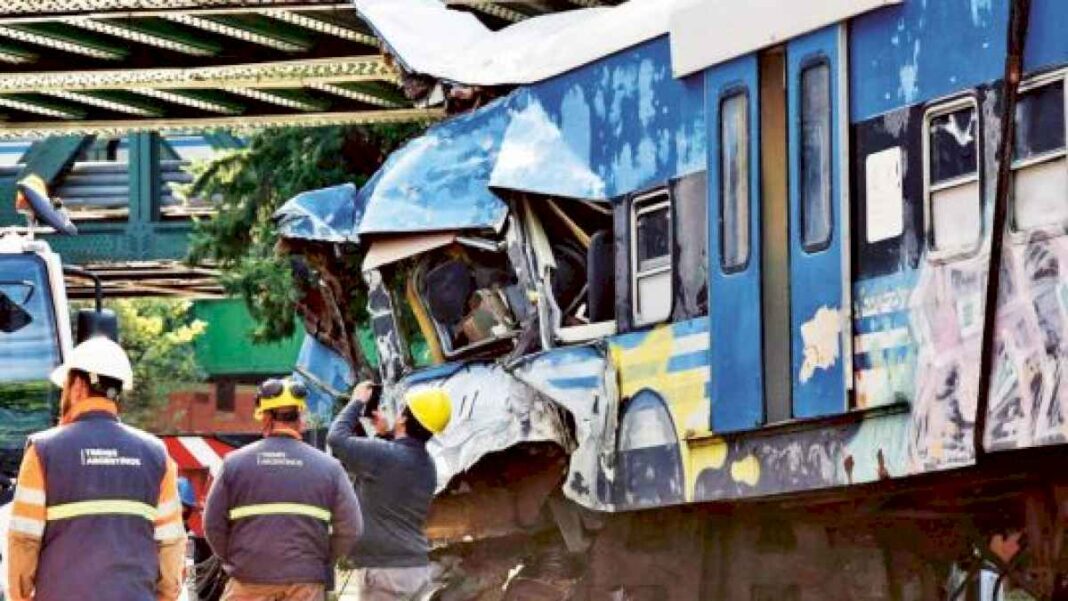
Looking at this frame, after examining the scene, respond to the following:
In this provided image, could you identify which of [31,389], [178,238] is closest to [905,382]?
[31,389]

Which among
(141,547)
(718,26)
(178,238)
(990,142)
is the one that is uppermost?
(178,238)

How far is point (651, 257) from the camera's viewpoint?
58.1 feet

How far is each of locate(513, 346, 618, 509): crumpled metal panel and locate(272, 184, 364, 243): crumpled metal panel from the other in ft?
9.24

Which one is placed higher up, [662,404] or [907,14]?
[907,14]

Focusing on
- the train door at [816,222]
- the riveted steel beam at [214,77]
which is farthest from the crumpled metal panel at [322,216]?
the train door at [816,222]

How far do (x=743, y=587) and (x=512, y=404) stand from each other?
1649 mm

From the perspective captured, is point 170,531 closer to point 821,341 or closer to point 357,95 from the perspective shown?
point 821,341

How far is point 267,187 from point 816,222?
55.5 feet

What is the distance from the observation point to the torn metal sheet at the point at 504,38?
18078mm

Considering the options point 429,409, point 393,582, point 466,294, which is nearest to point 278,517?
point 393,582

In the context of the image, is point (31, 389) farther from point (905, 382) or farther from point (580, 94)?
point (905, 382)

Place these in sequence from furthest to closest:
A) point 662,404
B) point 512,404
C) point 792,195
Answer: point 512,404, point 662,404, point 792,195

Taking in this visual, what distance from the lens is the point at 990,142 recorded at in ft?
46.9

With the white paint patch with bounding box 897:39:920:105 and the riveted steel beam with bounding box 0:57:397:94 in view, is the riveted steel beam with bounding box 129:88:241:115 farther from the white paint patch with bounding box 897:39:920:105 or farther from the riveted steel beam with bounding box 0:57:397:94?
the white paint patch with bounding box 897:39:920:105
